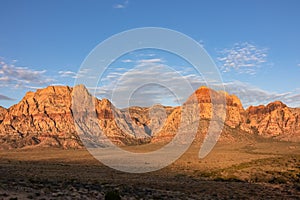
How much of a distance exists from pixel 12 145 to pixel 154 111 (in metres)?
118

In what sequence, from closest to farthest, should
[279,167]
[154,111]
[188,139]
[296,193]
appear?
[296,193] → [279,167] → [154,111] → [188,139]

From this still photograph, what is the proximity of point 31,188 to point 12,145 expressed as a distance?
182 meters

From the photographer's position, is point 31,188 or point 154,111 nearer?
point 31,188

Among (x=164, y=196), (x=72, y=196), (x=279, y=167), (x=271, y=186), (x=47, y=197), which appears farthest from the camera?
(x=279, y=167)

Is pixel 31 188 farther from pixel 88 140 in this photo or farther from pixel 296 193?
pixel 88 140

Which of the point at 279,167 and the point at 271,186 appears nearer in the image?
the point at 271,186

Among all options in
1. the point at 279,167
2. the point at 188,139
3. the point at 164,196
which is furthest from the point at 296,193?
the point at 188,139

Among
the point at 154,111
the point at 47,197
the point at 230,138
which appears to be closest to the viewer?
the point at 47,197

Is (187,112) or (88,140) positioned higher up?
(187,112)

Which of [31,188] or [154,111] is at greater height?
[154,111]

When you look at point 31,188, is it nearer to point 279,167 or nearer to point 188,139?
point 279,167

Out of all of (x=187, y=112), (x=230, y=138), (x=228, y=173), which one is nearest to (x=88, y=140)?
(x=187, y=112)

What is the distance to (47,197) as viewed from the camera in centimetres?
2559

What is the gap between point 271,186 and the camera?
41.1m
